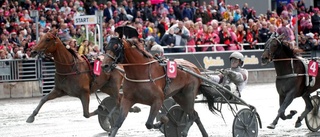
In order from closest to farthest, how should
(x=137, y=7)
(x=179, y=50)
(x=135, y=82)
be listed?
(x=135, y=82)
(x=179, y=50)
(x=137, y=7)

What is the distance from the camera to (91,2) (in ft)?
96.5

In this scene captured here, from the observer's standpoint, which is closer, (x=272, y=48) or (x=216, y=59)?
(x=272, y=48)

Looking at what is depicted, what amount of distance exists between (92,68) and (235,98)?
11.5ft

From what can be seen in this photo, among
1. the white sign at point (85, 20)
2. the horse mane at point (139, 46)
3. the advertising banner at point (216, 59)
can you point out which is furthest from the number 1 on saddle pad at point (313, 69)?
the advertising banner at point (216, 59)

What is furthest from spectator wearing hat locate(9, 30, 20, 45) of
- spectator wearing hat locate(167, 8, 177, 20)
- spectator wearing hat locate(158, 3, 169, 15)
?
spectator wearing hat locate(167, 8, 177, 20)

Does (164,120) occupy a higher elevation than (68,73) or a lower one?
lower

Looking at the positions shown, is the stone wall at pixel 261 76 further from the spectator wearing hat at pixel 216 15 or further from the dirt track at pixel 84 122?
the dirt track at pixel 84 122

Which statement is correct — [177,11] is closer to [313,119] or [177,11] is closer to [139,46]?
[313,119]

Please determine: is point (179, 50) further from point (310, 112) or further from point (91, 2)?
point (310, 112)

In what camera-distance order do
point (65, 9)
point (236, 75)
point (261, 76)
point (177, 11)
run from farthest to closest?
point (177, 11), point (261, 76), point (65, 9), point (236, 75)

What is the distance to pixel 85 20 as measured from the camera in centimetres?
2353

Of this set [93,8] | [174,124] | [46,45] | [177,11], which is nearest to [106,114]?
[46,45]

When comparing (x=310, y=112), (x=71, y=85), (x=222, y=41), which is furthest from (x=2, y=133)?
(x=222, y=41)

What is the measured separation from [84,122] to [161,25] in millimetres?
10414
